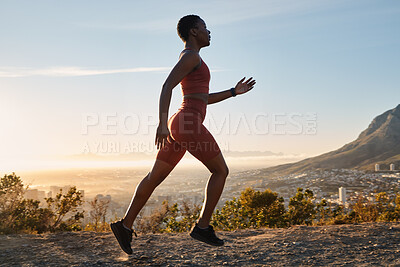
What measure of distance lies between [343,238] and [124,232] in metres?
2.86

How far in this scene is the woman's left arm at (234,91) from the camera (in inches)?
159

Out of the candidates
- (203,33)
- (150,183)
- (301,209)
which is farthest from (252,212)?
(203,33)

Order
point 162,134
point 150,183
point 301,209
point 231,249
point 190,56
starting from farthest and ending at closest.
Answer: point 301,209 → point 231,249 → point 150,183 → point 190,56 → point 162,134

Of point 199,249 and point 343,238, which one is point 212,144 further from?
point 343,238

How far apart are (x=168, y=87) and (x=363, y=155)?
144712 mm

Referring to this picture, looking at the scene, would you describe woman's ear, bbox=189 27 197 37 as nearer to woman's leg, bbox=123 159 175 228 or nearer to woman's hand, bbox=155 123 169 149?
woman's hand, bbox=155 123 169 149

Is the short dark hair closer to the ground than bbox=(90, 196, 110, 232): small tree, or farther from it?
farther from it

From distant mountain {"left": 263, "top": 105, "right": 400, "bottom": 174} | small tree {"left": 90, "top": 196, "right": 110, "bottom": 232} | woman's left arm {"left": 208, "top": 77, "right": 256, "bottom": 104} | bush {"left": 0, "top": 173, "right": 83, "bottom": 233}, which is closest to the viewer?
woman's left arm {"left": 208, "top": 77, "right": 256, "bottom": 104}

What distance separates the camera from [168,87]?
3.14m

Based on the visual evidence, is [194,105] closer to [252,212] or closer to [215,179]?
[215,179]

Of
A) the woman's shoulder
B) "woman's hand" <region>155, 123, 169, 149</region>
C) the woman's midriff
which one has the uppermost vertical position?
the woman's shoulder

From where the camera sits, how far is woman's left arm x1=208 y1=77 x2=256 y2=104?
13.2 ft

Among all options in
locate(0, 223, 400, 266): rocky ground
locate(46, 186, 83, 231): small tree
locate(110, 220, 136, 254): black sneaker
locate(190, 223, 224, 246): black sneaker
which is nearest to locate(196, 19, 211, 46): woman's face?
locate(190, 223, 224, 246): black sneaker

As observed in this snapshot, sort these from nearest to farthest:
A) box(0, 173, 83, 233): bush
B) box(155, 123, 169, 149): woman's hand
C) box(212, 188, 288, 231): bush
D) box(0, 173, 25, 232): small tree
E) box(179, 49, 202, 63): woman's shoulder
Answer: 1. box(155, 123, 169, 149): woman's hand
2. box(179, 49, 202, 63): woman's shoulder
3. box(0, 173, 25, 232): small tree
4. box(0, 173, 83, 233): bush
5. box(212, 188, 288, 231): bush
